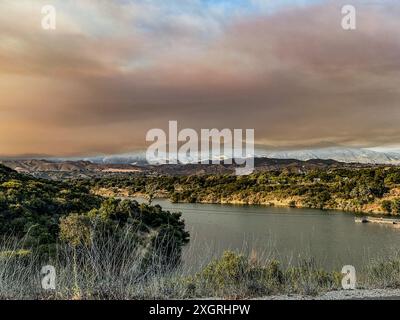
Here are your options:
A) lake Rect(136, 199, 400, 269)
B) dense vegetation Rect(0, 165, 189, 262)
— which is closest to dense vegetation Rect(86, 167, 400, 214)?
lake Rect(136, 199, 400, 269)

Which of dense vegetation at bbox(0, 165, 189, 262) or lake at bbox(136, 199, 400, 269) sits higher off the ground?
dense vegetation at bbox(0, 165, 189, 262)

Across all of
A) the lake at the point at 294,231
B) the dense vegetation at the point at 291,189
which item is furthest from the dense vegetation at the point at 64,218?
the dense vegetation at the point at 291,189

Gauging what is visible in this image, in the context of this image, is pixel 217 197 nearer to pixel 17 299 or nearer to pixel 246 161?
pixel 246 161

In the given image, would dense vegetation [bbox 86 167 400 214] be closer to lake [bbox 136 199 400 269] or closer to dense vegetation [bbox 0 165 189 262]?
lake [bbox 136 199 400 269]

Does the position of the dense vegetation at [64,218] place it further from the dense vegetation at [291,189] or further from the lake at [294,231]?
the dense vegetation at [291,189]

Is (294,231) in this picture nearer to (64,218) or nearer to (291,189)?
(64,218)

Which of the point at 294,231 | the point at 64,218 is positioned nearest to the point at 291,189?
the point at 294,231
